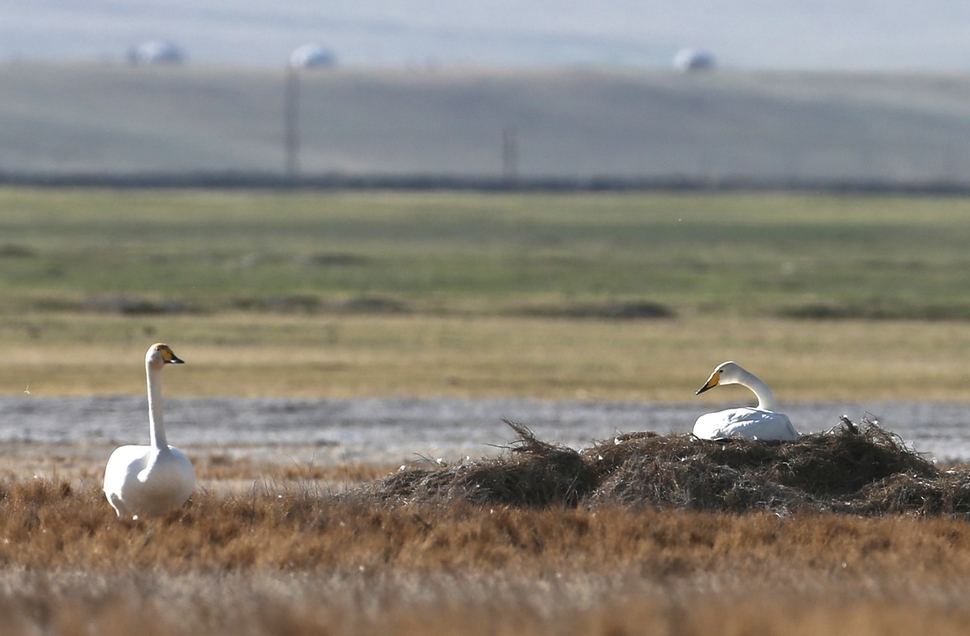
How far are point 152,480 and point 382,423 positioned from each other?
33.1 ft

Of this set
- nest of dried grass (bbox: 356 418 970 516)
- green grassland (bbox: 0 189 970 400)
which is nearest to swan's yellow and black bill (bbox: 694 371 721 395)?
nest of dried grass (bbox: 356 418 970 516)

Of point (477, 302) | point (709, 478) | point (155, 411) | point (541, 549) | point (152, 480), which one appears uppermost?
point (155, 411)

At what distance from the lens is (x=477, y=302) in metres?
41.6

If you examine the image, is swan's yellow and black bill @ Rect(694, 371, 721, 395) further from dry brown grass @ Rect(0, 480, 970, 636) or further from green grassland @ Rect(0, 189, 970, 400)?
green grassland @ Rect(0, 189, 970, 400)

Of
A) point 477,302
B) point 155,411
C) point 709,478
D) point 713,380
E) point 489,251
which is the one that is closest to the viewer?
point 155,411

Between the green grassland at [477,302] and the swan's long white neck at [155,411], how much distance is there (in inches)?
477

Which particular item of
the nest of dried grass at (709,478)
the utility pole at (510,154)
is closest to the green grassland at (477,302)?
the nest of dried grass at (709,478)

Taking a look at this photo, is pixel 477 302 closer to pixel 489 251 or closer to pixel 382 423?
pixel 382 423

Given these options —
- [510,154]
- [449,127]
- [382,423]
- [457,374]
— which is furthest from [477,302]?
[449,127]

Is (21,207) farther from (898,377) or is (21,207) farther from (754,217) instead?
(898,377)

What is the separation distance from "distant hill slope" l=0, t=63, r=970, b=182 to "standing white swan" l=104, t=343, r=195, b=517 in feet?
470

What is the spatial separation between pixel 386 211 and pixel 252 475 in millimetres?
75954

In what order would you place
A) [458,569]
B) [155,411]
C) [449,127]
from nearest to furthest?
[458,569]
[155,411]
[449,127]

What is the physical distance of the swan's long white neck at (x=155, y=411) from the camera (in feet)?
36.9
